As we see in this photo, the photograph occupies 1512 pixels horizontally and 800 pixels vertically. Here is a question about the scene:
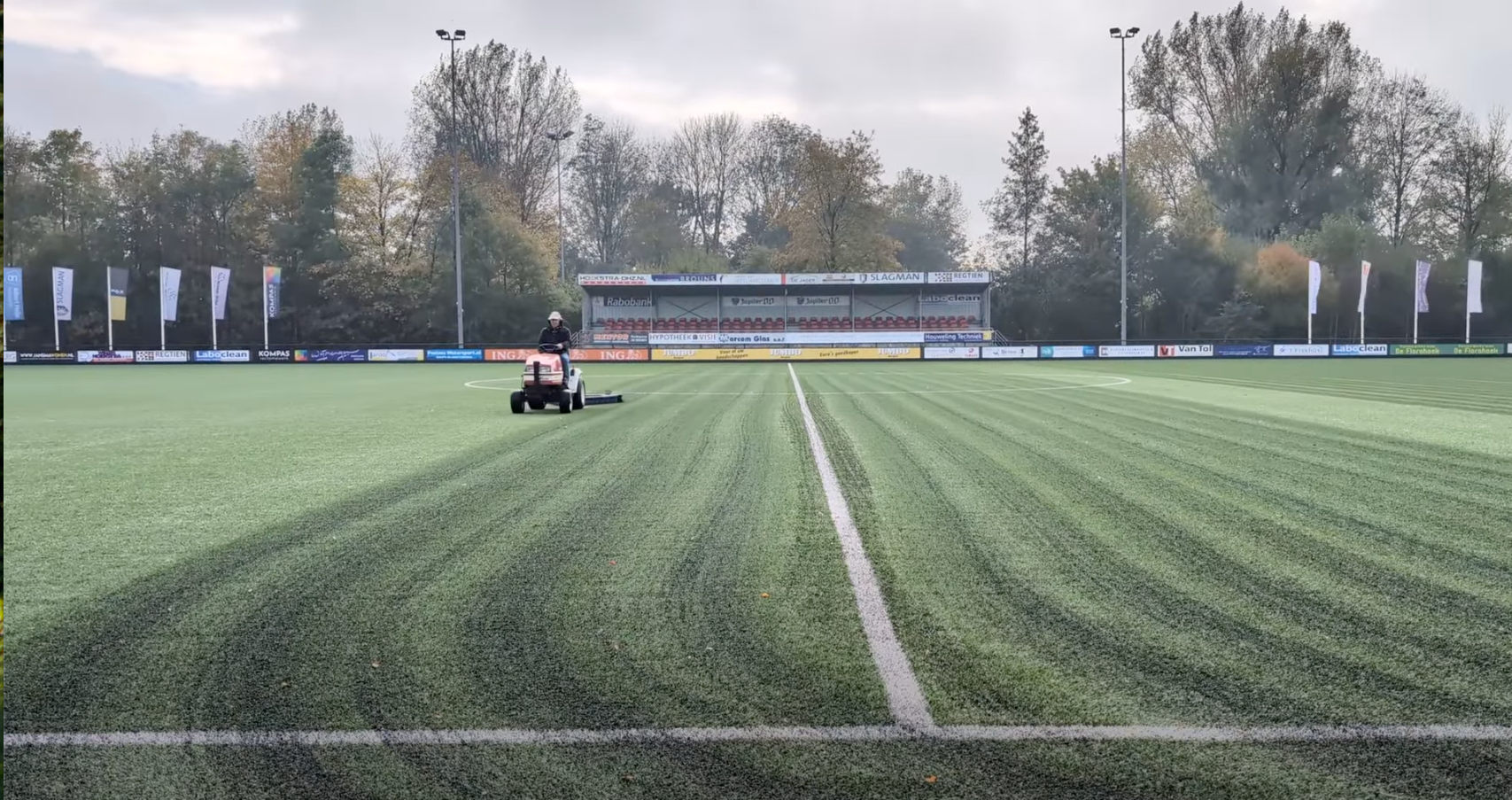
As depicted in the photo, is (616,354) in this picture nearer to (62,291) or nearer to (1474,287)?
(62,291)

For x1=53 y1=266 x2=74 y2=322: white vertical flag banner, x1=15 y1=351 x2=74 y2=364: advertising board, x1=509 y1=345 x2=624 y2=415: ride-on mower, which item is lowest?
x1=509 y1=345 x2=624 y2=415: ride-on mower

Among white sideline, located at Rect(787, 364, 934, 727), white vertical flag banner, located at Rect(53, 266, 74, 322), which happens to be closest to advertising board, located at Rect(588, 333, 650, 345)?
white vertical flag banner, located at Rect(53, 266, 74, 322)

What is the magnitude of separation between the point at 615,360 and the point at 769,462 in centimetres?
4006

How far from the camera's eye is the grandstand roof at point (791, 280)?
55031 mm

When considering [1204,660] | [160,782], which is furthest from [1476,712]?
[160,782]

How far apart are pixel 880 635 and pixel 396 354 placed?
5012 centimetres

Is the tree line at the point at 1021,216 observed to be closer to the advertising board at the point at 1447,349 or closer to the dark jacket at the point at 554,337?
the advertising board at the point at 1447,349

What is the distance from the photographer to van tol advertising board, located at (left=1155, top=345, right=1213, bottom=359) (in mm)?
46469

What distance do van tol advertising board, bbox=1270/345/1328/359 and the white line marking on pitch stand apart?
1927 inches

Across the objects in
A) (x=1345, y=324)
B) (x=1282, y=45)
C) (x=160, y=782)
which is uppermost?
(x=1282, y=45)

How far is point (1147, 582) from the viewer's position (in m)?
4.78

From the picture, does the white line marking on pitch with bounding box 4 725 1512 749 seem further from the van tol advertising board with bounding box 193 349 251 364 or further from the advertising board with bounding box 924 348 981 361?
the van tol advertising board with bounding box 193 349 251 364

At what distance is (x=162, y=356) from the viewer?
4962cm

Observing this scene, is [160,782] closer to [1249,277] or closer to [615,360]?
[615,360]
